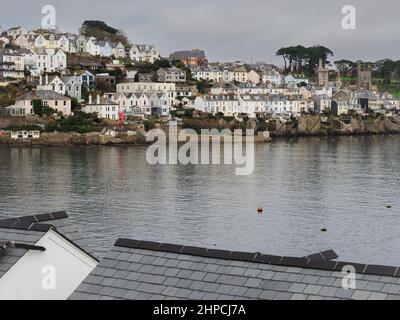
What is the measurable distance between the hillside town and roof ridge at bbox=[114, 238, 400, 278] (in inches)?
2100

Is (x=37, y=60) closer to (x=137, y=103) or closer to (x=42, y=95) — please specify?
(x=137, y=103)

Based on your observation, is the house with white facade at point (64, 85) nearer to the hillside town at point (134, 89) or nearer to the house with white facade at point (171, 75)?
the hillside town at point (134, 89)

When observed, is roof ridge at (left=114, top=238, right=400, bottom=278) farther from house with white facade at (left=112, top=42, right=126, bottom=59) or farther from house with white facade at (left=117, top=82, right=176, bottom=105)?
house with white facade at (left=112, top=42, right=126, bottom=59)

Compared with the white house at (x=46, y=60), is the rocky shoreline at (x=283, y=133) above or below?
below

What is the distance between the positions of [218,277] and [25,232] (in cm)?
192

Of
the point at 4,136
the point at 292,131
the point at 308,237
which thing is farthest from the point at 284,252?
the point at 292,131

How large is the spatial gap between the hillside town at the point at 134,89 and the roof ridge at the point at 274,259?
2100 inches

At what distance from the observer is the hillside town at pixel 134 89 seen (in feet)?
210

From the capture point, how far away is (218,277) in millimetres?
6348

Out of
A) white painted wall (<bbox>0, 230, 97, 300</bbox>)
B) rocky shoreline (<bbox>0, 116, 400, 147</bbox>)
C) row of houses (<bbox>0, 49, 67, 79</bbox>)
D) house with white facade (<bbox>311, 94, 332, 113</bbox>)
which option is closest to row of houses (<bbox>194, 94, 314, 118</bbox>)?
house with white facade (<bbox>311, 94, 332, 113</bbox>)

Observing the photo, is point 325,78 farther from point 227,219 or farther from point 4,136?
point 227,219

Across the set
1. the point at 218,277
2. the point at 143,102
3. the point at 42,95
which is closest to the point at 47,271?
the point at 218,277

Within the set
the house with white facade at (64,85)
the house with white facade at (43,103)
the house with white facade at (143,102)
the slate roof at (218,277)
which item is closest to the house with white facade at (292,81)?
the house with white facade at (143,102)
